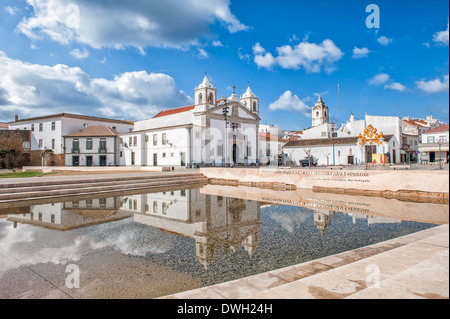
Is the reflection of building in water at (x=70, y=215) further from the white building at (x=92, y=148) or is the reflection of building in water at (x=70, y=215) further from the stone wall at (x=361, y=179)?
the white building at (x=92, y=148)

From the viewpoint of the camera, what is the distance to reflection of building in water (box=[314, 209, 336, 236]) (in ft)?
18.5

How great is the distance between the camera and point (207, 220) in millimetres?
6547

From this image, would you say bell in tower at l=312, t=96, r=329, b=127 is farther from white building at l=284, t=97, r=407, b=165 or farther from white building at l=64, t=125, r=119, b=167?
white building at l=64, t=125, r=119, b=167

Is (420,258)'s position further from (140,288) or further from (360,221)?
(360,221)

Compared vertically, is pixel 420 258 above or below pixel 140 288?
above

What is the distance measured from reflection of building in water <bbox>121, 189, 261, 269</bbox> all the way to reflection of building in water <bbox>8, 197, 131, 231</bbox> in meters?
0.58

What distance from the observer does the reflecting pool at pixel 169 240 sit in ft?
10.5

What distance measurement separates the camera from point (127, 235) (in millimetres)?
5277

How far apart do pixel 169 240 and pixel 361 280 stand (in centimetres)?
341

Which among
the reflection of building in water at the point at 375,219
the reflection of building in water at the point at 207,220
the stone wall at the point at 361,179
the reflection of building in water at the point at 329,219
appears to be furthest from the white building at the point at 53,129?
the reflection of building in water at the point at 375,219

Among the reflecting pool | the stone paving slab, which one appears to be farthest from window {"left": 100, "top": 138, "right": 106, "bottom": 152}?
the stone paving slab

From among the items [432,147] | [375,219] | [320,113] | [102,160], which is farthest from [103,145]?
[320,113]

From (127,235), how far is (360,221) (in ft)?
17.2
